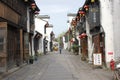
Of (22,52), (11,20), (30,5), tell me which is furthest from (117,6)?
(30,5)

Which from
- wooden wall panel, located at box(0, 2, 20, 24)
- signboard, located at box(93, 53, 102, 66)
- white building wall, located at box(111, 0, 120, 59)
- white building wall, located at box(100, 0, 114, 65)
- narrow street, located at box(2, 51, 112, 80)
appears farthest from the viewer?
signboard, located at box(93, 53, 102, 66)

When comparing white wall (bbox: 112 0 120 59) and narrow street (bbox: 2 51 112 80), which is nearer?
narrow street (bbox: 2 51 112 80)

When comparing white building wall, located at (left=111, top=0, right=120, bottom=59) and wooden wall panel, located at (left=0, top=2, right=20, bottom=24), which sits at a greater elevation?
wooden wall panel, located at (left=0, top=2, right=20, bottom=24)

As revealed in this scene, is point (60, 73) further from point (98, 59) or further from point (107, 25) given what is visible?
point (107, 25)

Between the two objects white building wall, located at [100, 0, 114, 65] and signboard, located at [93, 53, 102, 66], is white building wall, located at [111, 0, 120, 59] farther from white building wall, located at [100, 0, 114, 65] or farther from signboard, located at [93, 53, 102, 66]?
signboard, located at [93, 53, 102, 66]

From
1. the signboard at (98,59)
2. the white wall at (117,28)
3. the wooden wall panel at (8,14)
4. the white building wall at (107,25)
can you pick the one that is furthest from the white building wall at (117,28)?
the wooden wall panel at (8,14)

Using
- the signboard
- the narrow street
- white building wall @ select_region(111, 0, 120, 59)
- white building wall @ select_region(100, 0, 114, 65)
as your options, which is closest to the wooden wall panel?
the narrow street

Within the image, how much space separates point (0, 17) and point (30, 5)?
2034cm

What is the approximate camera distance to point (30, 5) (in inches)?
1901

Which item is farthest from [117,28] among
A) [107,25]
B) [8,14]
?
[8,14]

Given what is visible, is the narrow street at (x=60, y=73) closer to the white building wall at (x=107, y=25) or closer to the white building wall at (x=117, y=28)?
the white building wall at (x=107, y=25)

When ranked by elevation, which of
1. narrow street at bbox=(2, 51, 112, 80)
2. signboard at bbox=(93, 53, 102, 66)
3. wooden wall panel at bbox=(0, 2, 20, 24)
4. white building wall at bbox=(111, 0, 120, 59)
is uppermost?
wooden wall panel at bbox=(0, 2, 20, 24)

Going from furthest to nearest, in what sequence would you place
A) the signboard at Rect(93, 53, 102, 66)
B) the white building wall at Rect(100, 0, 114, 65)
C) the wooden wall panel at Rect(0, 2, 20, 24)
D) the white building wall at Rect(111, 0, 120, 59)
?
the signboard at Rect(93, 53, 102, 66), the white building wall at Rect(100, 0, 114, 65), the white building wall at Rect(111, 0, 120, 59), the wooden wall panel at Rect(0, 2, 20, 24)

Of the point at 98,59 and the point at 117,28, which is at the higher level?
the point at 117,28
